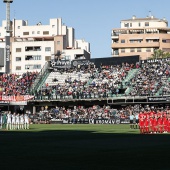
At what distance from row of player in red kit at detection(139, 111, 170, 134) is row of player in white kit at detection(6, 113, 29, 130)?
659 inches

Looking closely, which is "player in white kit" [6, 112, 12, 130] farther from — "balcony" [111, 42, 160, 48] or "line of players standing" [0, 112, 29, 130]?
"balcony" [111, 42, 160, 48]

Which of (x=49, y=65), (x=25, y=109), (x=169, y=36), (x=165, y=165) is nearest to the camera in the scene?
(x=165, y=165)

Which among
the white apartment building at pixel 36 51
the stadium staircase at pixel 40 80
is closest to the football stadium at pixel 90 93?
the stadium staircase at pixel 40 80

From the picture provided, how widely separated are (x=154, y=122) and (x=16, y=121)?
18.3 meters

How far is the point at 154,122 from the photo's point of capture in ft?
146

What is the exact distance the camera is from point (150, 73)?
89250 mm

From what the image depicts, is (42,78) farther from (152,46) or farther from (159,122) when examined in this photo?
(152,46)

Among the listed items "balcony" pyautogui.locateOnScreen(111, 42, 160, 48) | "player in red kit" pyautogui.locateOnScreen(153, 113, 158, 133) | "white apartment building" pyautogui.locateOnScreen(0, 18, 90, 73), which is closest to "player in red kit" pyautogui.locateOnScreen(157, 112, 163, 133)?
"player in red kit" pyautogui.locateOnScreen(153, 113, 158, 133)

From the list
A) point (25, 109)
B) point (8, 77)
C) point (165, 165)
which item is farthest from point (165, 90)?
point (165, 165)

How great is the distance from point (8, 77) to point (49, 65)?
8242 millimetres

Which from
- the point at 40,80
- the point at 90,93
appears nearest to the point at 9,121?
the point at 90,93

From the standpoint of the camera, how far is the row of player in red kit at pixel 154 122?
145ft

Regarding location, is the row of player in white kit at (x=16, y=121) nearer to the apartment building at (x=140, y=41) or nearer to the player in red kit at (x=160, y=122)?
the player in red kit at (x=160, y=122)

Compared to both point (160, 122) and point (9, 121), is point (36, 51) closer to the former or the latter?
point (9, 121)
